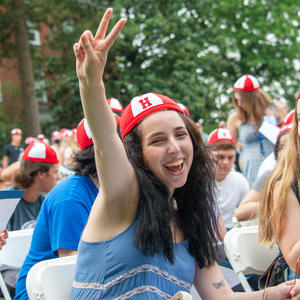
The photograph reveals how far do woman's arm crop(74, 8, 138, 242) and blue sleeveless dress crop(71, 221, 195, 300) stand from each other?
63 millimetres

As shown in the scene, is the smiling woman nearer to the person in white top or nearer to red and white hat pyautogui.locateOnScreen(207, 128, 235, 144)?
the person in white top

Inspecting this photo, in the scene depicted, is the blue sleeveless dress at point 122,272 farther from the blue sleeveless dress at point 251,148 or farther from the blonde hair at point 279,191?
the blue sleeveless dress at point 251,148

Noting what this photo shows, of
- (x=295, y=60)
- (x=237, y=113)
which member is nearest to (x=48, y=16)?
(x=237, y=113)

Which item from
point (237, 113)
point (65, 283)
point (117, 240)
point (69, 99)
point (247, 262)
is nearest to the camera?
point (117, 240)

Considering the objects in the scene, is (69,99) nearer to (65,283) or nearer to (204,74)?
(204,74)

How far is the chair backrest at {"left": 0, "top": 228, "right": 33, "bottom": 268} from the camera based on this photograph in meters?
3.12

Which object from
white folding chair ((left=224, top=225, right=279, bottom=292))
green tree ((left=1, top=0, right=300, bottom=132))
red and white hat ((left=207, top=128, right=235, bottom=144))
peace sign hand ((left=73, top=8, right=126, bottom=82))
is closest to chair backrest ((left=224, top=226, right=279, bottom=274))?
white folding chair ((left=224, top=225, right=279, bottom=292))

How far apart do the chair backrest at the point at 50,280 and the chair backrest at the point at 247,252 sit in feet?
3.20

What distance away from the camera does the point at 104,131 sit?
4.85 ft

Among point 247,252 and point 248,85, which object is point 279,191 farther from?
point 248,85

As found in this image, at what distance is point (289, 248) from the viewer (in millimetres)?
2189

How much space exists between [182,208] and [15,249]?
1582 mm

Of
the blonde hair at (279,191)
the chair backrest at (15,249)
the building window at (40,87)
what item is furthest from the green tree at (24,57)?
the blonde hair at (279,191)

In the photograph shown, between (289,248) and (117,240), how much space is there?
0.97m
